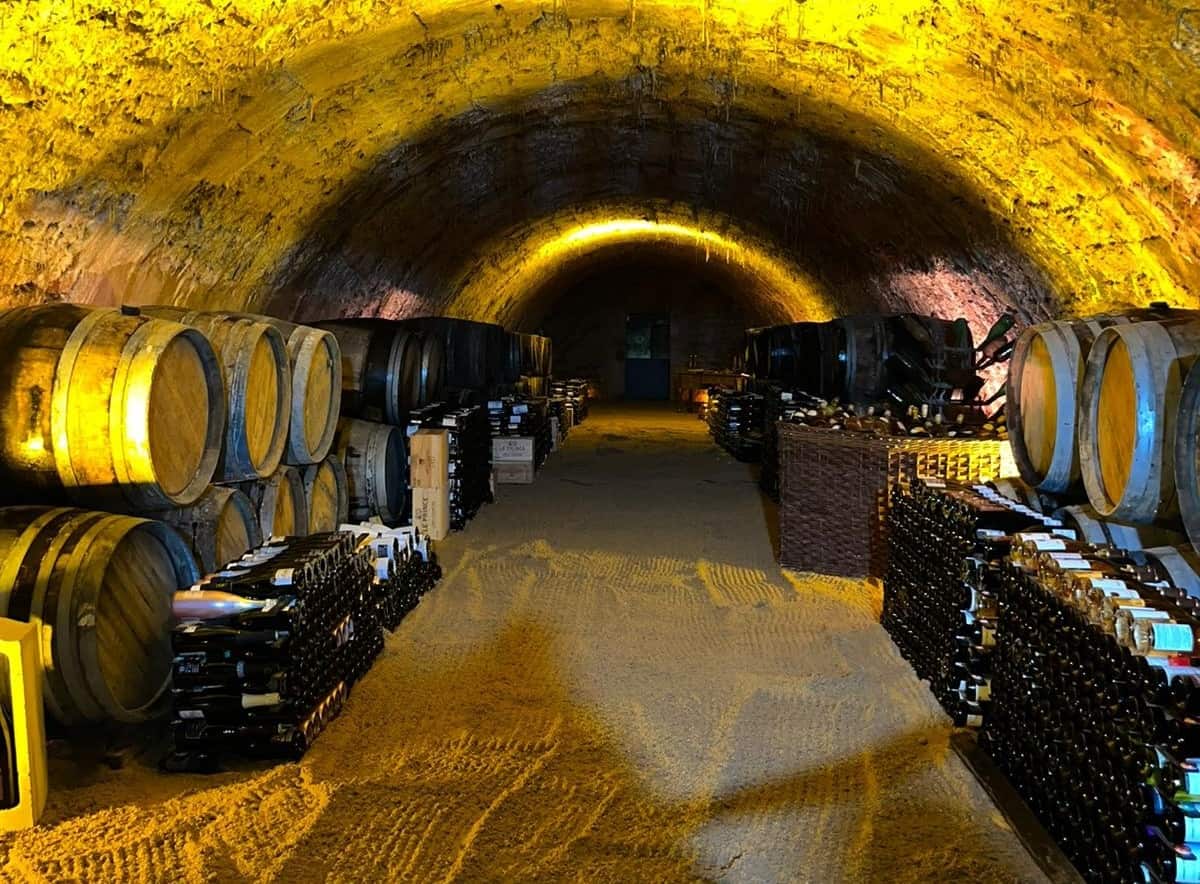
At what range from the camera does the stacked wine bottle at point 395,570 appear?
4.54 metres

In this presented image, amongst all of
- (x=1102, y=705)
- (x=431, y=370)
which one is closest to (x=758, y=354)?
(x=431, y=370)

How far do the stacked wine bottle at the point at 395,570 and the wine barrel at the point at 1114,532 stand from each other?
2920 mm

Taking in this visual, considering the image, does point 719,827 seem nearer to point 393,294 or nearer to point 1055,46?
point 1055,46

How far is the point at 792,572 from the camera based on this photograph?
5.85m

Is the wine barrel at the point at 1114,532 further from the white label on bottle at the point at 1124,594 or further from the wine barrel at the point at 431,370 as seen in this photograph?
the wine barrel at the point at 431,370

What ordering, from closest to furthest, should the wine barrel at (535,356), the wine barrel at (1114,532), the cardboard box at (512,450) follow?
1. the wine barrel at (1114,532)
2. the cardboard box at (512,450)
3. the wine barrel at (535,356)

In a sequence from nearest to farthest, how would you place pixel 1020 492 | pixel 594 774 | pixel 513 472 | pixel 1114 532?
1. pixel 594 774
2. pixel 1114 532
3. pixel 1020 492
4. pixel 513 472

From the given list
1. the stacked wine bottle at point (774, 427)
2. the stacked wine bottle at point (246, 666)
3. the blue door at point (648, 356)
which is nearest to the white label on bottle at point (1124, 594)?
the stacked wine bottle at point (246, 666)

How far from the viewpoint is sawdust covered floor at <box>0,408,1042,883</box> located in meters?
2.58

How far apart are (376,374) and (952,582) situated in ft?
13.7

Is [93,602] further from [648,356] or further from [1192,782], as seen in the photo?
[648,356]

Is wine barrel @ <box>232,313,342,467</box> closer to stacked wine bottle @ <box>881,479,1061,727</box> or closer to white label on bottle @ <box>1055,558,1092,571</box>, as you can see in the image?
stacked wine bottle @ <box>881,479,1061,727</box>

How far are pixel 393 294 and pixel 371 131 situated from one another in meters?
3.63

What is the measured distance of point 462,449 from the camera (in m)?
7.14
